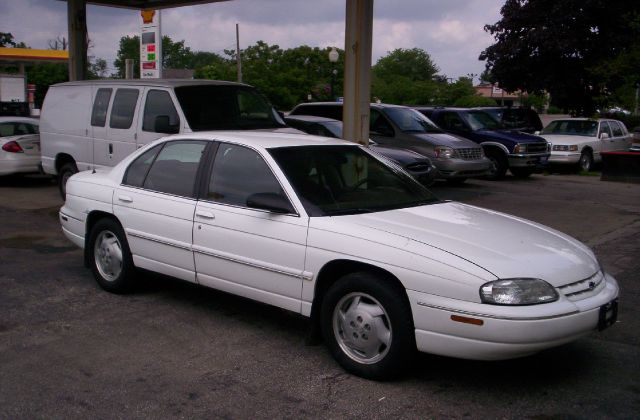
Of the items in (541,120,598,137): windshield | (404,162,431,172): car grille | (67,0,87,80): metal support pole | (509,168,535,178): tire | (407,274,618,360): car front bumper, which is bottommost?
(509,168,535,178): tire

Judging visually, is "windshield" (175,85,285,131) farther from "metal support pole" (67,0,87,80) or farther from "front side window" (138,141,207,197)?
"metal support pole" (67,0,87,80)

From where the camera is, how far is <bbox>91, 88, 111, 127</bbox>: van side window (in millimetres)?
11273

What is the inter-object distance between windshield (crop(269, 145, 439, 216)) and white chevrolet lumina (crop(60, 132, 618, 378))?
0.01 meters

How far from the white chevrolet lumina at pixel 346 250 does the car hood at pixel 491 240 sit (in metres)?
0.01

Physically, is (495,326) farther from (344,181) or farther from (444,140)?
(444,140)

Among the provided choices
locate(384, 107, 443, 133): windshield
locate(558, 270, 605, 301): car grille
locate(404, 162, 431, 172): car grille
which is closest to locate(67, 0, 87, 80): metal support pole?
locate(384, 107, 443, 133): windshield

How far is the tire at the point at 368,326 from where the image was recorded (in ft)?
14.4

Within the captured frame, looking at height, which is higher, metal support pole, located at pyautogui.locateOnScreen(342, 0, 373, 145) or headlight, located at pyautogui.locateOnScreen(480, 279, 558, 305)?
metal support pole, located at pyautogui.locateOnScreen(342, 0, 373, 145)

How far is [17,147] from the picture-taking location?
→ 1416cm

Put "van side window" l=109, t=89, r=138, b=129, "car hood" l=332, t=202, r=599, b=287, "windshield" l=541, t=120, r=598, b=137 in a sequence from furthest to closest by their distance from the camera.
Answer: "windshield" l=541, t=120, r=598, b=137
"van side window" l=109, t=89, r=138, b=129
"car hood" l=332, t=202, r=599, b=287

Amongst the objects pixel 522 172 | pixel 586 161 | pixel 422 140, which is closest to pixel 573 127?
pixel 586 161

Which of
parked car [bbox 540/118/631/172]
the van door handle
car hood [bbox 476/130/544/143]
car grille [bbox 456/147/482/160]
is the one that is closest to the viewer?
the van door handle

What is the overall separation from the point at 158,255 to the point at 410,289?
249 cm

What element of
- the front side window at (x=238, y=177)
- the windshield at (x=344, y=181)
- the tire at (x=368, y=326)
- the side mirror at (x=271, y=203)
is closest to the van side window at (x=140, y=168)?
the front side window at (x=238, y=177)
